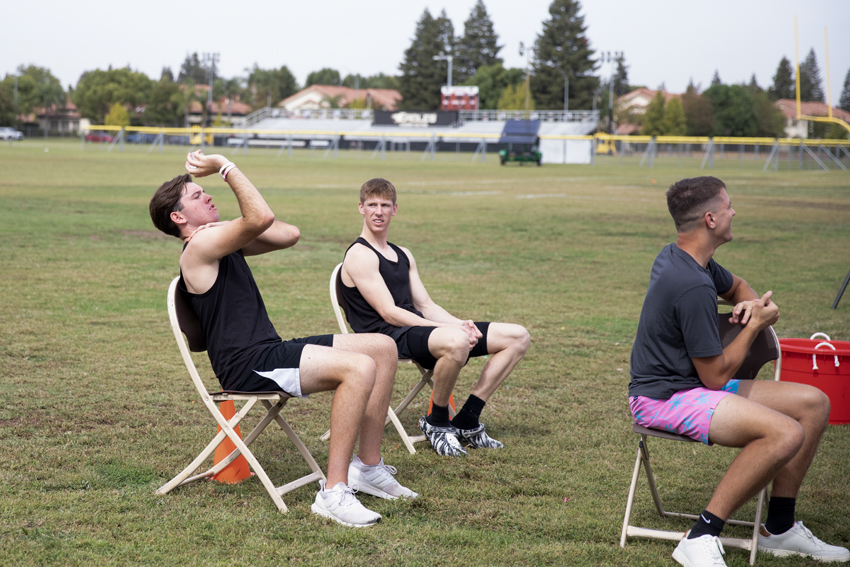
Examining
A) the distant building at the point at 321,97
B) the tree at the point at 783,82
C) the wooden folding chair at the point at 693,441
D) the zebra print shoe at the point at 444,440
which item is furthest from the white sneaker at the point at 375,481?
the tree at the point at 783,82

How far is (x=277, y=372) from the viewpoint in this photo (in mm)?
3670

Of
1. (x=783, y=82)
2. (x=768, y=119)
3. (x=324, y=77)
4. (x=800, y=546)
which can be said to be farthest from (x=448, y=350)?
(x=324, y=77)

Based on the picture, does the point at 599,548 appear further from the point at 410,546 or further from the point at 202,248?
the point at 202,248

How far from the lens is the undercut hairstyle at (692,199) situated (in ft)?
11.2

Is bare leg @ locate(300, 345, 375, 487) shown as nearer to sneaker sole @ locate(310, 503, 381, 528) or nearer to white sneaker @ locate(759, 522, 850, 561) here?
sneaker sole @ locate(310, 503, 381, 528)

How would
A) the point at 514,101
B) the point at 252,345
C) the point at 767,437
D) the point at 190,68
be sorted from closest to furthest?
the point at 767,437, the point at 252,345, the point at 514,101, the point at 190,68

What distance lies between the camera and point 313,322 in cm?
792

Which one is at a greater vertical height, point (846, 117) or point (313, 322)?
point (846, 117)

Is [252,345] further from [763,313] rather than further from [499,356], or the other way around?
[763,313]

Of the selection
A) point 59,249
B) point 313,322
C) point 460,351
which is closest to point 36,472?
point 460,351

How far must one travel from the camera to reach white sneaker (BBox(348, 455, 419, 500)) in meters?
3.97

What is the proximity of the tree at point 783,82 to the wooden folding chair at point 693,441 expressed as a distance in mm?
157547

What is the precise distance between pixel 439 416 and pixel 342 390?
121cm

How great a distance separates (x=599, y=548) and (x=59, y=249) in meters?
10.7
